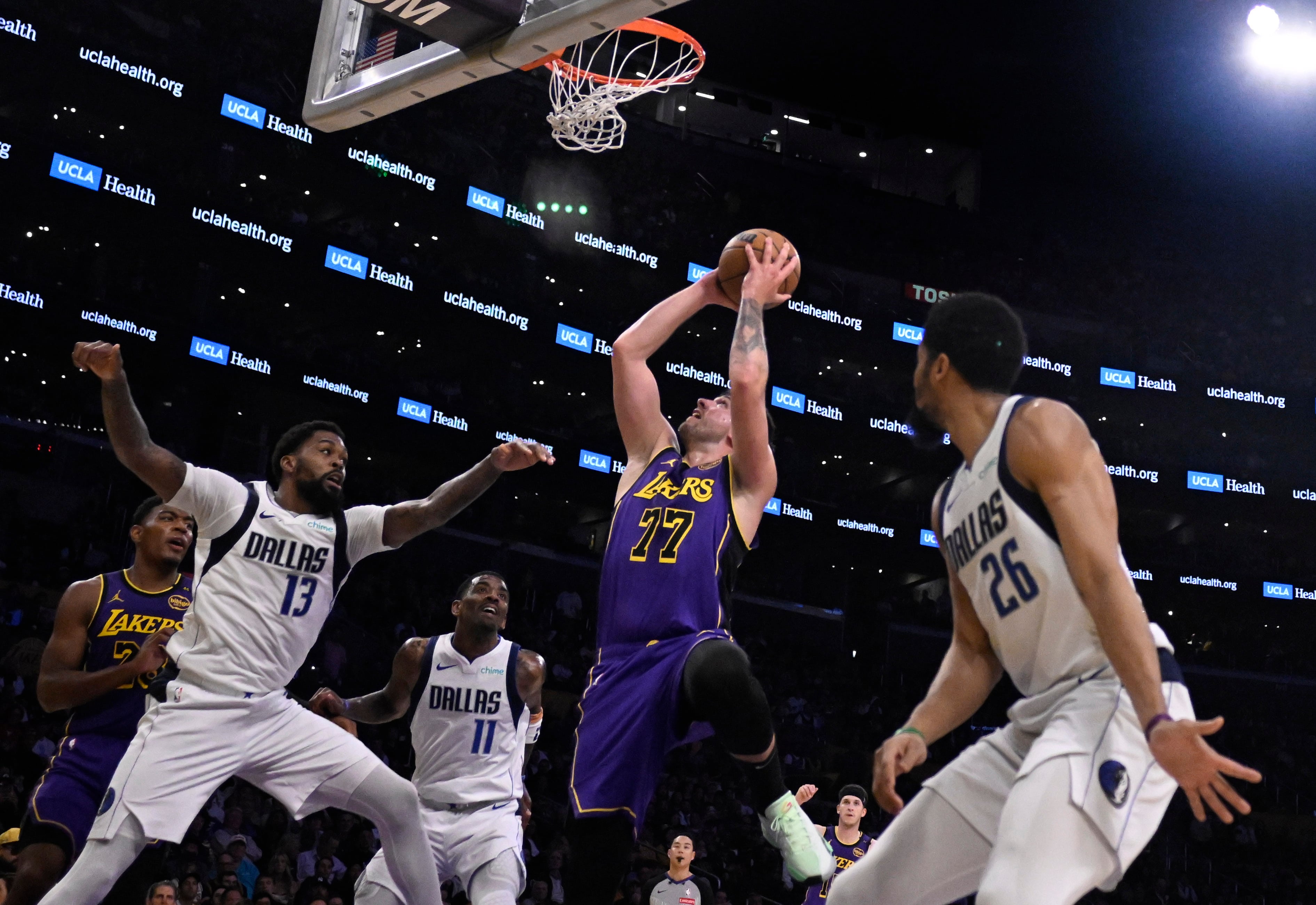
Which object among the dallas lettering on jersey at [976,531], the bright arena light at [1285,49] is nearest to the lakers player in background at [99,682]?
the dallas lettering on jersey at [976,531]

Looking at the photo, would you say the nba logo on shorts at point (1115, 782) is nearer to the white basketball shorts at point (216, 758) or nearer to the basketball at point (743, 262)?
the basketball at point (743, 262)

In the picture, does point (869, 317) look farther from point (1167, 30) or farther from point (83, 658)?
point (83, 658)

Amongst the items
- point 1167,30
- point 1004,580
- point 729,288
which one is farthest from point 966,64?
point 1004,580

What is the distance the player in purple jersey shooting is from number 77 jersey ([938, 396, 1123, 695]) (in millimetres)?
1131

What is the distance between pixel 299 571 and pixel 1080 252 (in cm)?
2953

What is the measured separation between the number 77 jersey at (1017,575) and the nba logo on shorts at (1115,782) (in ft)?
0.89

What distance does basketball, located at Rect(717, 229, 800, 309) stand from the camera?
5066 mm

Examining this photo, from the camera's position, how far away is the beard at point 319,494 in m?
5.34

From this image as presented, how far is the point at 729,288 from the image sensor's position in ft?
17.5

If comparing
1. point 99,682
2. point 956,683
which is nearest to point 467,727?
point 99,682

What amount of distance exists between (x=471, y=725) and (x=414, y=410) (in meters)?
17.7

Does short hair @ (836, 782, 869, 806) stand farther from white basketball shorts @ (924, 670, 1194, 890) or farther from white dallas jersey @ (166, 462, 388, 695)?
white basketball shorts @ (924, 670, 1194, 890)

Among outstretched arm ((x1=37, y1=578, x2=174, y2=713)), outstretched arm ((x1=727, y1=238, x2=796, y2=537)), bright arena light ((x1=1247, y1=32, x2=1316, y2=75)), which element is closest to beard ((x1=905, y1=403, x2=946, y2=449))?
outstretched arm ((x1=727, y1=238, x2=796, y2=537))

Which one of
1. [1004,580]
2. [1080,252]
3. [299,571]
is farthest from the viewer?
[1080,252]
